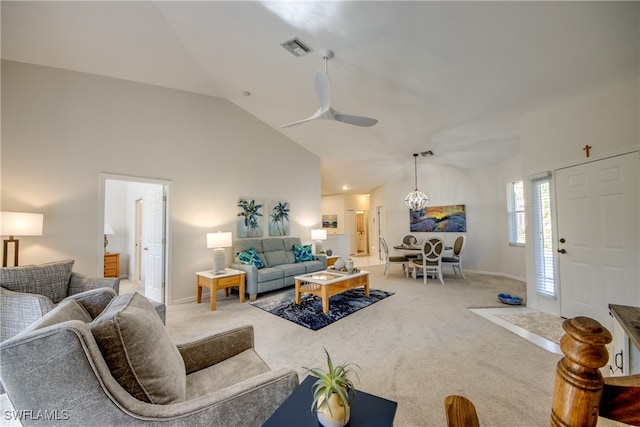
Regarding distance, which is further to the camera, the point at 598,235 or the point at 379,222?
the point at 379,222

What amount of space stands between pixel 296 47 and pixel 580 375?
3.54 meters

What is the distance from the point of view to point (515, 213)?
18.8ft

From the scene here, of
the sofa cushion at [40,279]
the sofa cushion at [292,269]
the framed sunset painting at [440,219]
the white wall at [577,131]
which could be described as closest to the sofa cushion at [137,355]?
the sofa cushion at [40,279]

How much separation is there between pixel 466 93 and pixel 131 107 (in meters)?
4.66

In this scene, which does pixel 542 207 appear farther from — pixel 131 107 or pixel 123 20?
pixel 131 107

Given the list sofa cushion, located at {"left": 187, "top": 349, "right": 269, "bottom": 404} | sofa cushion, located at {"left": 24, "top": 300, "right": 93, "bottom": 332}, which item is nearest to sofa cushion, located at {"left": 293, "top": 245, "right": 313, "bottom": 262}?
sofa cushion, located at {"left": 187, "top": 349, "right": 269, "bottom": 404}

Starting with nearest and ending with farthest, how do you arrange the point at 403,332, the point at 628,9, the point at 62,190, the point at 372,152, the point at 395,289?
the point at 628,9, the point at 403,332, the point at 62,190, the point at 395,289, the point at 372,152

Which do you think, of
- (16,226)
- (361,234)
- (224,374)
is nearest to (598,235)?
(224,374)

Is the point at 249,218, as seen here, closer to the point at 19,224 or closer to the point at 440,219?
the point at 19,224

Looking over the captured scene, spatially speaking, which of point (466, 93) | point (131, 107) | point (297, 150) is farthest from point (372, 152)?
point (131, 107)

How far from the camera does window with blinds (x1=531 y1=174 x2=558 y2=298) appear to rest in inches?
138

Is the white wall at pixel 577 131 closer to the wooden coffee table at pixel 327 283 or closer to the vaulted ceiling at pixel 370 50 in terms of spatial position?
the vaulted ceiling at pixel 370 50

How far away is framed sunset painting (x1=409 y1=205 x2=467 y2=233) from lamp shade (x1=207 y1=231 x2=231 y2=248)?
17.3ft

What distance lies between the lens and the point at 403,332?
3.01 meters
